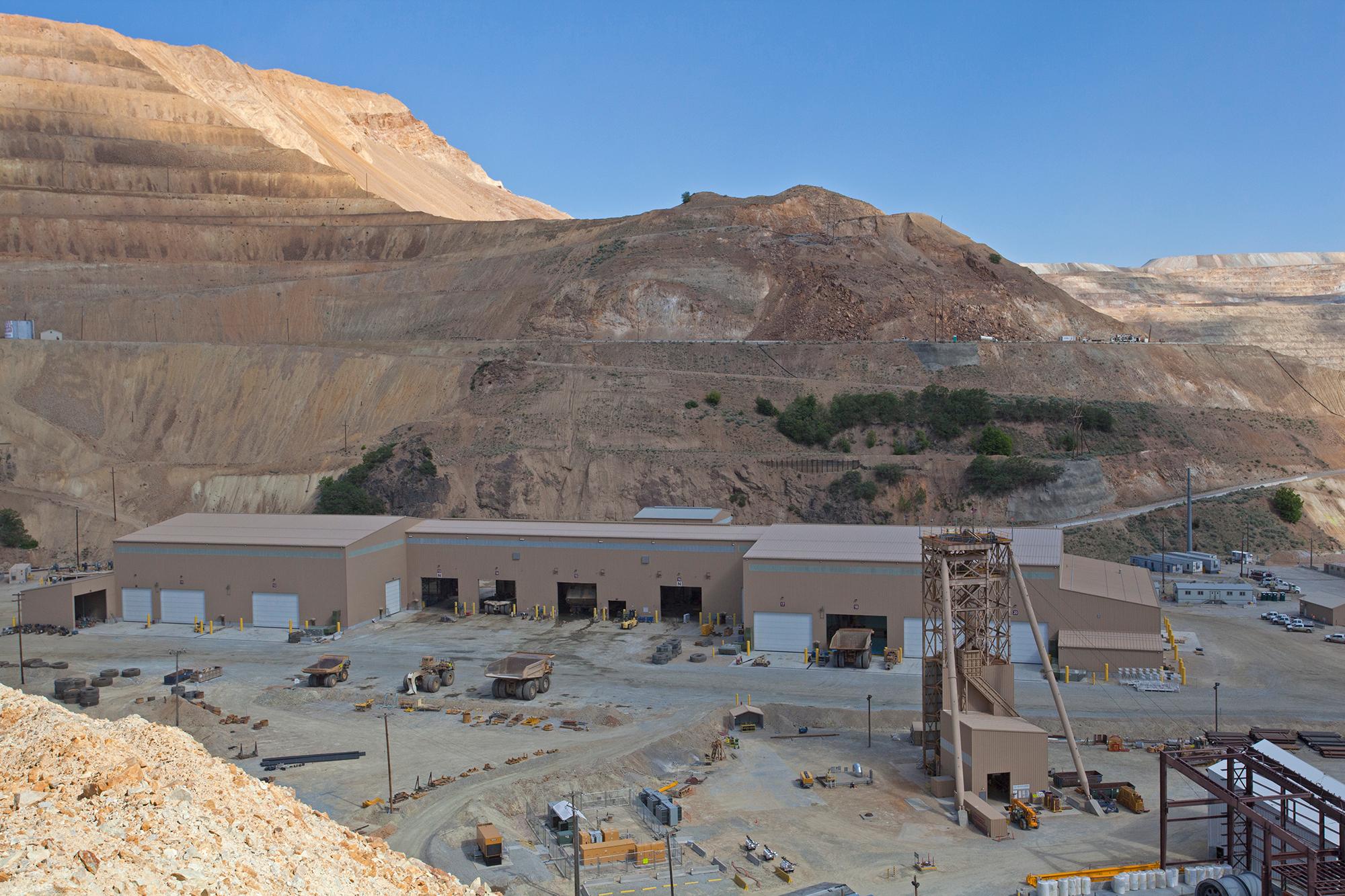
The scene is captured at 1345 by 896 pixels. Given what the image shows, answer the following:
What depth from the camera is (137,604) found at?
51.2m

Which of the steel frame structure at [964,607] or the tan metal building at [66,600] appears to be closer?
the steel frame structure at [964,607]

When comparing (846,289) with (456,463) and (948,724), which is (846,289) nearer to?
(456,463)

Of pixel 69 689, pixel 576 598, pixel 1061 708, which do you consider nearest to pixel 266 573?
pixel 69 689

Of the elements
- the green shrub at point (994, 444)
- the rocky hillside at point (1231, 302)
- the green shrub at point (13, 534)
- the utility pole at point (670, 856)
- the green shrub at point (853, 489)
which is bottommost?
the utility pole at point (670, 856)

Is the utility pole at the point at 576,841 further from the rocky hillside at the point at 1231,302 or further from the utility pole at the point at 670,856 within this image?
the rocky hillside at the point at 1231,302

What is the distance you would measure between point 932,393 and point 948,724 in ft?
154

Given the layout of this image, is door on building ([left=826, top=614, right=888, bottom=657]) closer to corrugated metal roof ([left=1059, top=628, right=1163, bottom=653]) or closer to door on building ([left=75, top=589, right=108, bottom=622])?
corrugated metal roof ([left=1059, top=628, right=1163, bottom=653])

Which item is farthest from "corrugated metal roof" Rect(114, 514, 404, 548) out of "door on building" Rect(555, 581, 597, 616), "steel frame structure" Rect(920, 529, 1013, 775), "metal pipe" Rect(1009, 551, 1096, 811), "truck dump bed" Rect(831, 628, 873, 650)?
"metal pipe" Rect(1009, 551, 1096, 811)

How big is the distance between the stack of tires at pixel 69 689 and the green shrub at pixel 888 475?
140 ft

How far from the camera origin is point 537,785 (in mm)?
28266

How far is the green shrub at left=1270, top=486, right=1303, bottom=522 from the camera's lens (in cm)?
6619

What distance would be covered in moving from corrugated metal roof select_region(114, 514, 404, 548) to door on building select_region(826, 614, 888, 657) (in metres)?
20.7

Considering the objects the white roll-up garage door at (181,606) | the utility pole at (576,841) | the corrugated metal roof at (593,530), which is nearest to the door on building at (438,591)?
the corrugated metal roof at (593,530)

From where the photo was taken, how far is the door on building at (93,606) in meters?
51.0
